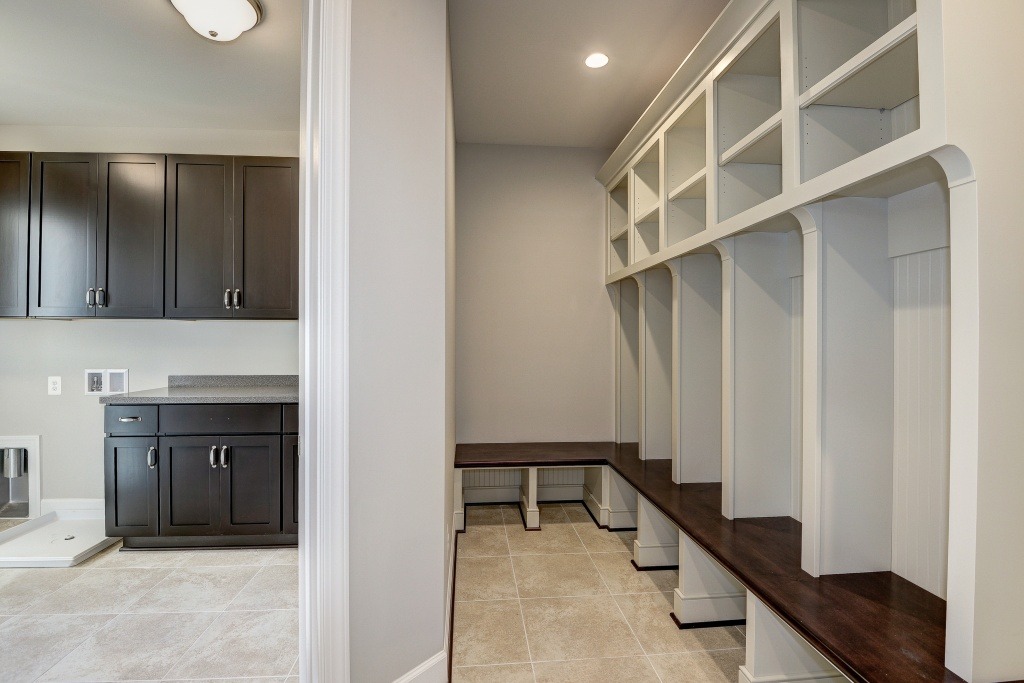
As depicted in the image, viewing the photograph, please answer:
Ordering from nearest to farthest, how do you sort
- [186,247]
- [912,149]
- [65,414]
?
[912,149]
[186,247]
[65,414]

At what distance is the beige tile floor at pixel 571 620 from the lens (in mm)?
1894

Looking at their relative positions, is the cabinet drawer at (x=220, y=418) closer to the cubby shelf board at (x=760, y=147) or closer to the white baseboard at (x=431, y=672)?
the white baseboard at (x=431, y=672)

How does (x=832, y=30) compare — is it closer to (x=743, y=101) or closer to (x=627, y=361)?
(x=743, y=101)

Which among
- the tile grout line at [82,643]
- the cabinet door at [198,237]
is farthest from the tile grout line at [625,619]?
the cabinet door at [198,237]

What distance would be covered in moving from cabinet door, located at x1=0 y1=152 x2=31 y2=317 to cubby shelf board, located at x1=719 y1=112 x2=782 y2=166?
3.96 meters

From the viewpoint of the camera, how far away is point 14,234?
302 cm

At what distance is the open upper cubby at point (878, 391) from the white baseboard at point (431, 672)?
1.34m

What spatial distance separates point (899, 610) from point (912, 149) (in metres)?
1.27

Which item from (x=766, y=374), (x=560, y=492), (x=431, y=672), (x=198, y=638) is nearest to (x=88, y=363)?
(x=198, y=638)

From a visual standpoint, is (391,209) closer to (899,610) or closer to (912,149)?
(912,149)

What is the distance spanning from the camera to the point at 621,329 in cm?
370

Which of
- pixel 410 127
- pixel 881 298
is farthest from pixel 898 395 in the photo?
pixel 410 127

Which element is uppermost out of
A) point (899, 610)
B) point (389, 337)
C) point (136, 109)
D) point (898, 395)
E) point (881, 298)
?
point (136, 109)

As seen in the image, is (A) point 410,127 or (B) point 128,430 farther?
(B) point 128,430
